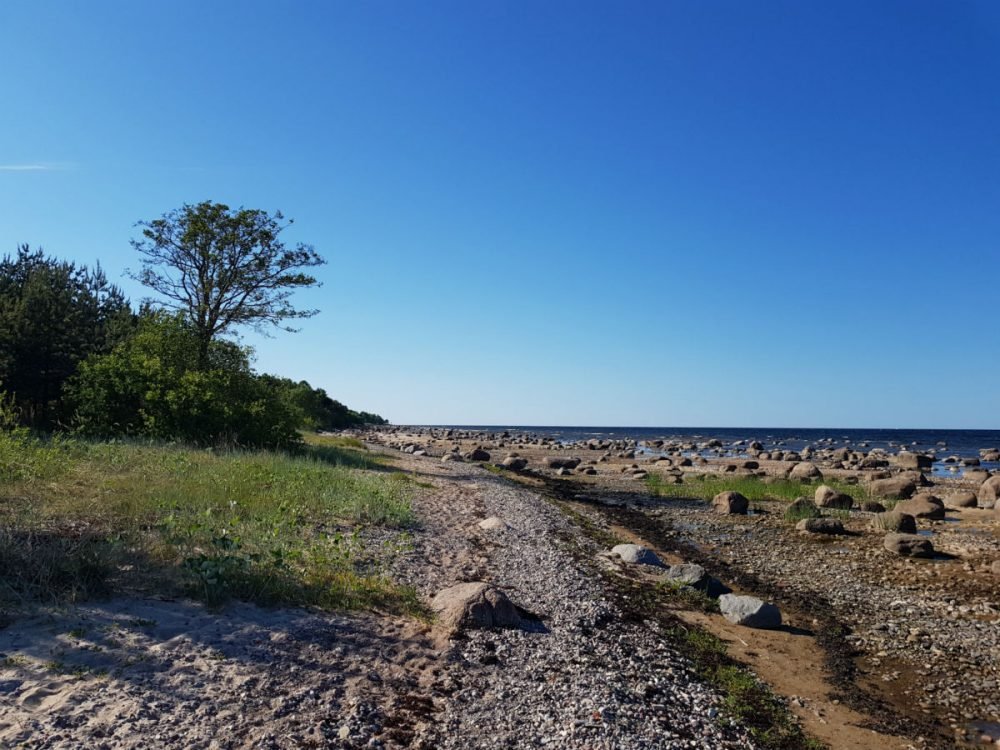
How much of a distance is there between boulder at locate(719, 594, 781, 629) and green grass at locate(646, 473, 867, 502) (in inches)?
632

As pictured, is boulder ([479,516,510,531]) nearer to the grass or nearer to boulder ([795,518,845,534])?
the grass

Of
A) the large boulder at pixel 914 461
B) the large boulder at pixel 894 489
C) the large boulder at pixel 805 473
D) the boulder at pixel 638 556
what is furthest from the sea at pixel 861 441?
the boulder at pixel 638 556

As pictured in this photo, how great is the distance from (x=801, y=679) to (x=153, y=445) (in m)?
18.5

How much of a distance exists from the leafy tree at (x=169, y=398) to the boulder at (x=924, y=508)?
23568mm

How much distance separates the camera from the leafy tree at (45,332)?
26281 mm

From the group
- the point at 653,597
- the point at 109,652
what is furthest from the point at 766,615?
the point at 109,652

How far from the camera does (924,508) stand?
21734 millimetres

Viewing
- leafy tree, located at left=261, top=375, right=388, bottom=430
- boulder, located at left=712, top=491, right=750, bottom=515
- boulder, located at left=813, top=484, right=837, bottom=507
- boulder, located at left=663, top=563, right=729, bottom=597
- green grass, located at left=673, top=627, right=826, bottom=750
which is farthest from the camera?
leafy tree, located at left=261, top=375, right=388, bottom=430

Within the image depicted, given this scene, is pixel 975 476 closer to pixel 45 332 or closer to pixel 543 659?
pixel 543 659

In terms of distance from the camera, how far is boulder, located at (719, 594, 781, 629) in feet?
33.0

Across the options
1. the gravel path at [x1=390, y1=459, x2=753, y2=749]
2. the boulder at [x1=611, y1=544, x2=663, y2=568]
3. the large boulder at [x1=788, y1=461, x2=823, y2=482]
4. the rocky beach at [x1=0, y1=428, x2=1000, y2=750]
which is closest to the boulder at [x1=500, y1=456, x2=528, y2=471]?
the large boulder at [x1=788, y1=461, x2=823, y2=482]

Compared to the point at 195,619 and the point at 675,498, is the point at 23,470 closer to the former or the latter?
the point at 195,619

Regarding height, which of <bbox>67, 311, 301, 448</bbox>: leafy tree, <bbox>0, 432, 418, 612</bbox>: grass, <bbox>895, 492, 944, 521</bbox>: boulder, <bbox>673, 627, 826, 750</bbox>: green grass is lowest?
<bbox>673, 627, 826, 750</bbox>: green grass

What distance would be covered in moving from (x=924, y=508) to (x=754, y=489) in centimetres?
669
